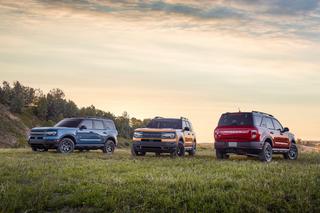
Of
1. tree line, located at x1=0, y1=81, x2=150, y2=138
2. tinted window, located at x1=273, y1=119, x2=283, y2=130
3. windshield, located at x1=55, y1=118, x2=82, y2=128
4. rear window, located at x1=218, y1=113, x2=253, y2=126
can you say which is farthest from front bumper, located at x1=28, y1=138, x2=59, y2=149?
tree line, located at x1=0, y1=81, x2=150, y2=138

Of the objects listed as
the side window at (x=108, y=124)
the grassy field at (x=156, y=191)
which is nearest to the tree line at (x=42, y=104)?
the side window at (x=108, y=124)

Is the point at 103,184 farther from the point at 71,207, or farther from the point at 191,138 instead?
the point at 191,138

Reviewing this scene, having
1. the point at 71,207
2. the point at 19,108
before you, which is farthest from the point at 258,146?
the point at 19,108

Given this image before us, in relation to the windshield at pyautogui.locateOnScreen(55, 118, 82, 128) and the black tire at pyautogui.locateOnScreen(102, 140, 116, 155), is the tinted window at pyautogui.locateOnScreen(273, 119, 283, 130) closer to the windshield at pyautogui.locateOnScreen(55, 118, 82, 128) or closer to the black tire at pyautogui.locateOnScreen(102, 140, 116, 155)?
the black tire at pyautogui.locateOnScreen(102, 140, 116, 155)

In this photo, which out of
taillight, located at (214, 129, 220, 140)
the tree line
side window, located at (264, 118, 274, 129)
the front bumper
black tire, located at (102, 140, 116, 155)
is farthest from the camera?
the tree line

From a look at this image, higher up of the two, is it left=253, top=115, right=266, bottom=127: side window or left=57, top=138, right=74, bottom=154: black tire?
left=253, top=115, right=266, bottom=127: side window

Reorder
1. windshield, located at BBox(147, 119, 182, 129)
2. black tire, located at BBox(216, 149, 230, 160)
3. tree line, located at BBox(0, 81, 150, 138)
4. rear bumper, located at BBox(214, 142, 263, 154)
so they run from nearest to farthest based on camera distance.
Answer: rear bumper, located at BBox(214, 142, 263, 154) → black tire, located at BBox(216, 149, 230, 160) → windshield, located at BBox(147, 119, 182, 129) → tree line, located at BBox(0, 81, 150, 138)

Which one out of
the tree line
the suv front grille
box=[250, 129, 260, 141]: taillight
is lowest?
box=[250, 129, 260, 141]: taillight

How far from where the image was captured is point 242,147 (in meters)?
20.0

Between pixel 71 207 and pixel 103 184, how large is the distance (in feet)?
5.52

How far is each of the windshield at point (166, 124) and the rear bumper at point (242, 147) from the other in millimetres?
3320

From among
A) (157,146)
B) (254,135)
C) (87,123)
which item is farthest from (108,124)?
(254,135)

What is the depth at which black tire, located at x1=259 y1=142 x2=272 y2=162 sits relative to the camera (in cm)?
2027

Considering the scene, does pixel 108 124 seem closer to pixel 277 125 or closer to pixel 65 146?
pixel 65 146
